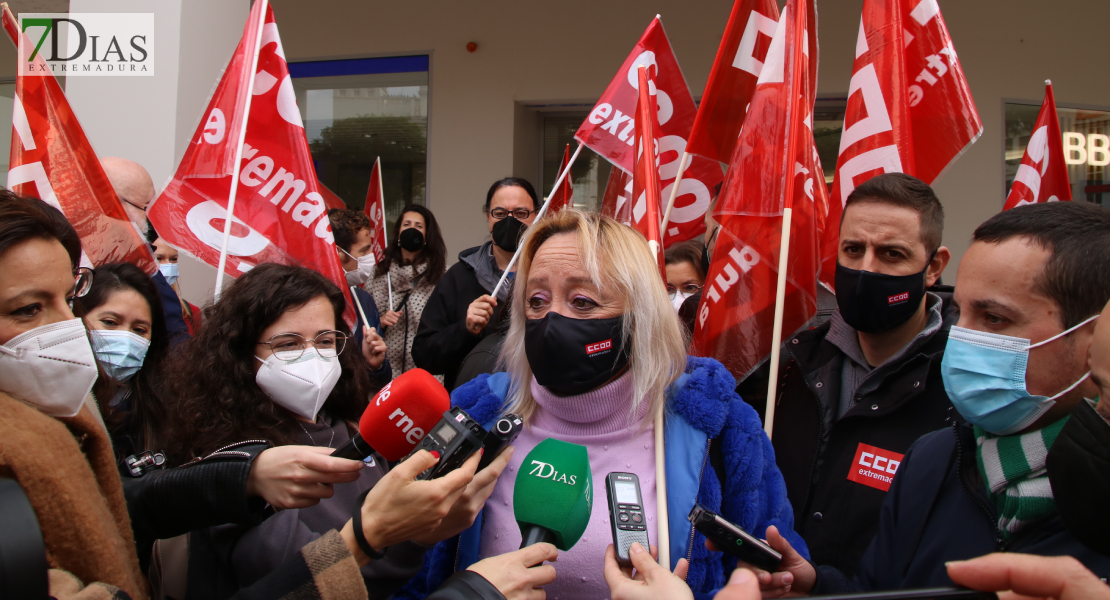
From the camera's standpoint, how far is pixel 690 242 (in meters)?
4.11

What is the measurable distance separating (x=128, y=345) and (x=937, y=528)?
98.4 inches

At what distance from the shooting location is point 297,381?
210cm

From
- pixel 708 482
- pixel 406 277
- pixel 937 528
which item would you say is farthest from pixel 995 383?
pixel 406 277

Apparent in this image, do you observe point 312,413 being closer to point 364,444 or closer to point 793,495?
point 364,444

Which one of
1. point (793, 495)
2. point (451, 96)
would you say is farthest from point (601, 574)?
point (451, 96)

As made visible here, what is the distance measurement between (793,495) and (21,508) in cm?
198

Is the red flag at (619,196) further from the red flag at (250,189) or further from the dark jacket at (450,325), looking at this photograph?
the red flag at (250,189)

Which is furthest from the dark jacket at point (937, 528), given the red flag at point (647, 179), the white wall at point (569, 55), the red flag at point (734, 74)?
the white wall at point (569, 55)

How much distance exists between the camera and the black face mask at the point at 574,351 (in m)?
1.77

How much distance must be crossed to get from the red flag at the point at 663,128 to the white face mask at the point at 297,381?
1.95 m

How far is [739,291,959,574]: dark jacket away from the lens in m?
2.10

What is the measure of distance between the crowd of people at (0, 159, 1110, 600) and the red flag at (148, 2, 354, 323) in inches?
23.0

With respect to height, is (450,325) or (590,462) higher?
(450,325)

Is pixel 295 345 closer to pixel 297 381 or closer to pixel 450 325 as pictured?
pixel 297 381
